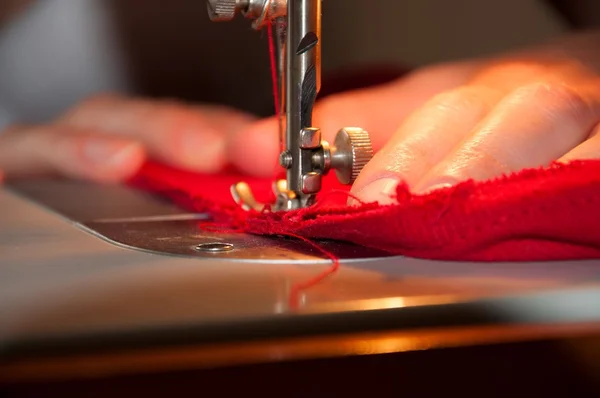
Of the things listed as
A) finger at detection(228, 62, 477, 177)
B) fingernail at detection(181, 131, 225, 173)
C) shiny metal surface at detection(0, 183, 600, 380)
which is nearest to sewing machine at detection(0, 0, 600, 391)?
shiny metal surface at detection(0, 183, 600, 380)

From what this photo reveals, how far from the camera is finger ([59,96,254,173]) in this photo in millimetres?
1067

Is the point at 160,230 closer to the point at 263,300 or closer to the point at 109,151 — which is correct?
the point at 263,300

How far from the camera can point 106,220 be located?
0.71 meters

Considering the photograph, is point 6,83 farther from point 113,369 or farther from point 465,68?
point 113,369

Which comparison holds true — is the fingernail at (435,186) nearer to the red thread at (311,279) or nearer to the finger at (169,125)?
the red thread at (311,279)

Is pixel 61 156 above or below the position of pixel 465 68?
below

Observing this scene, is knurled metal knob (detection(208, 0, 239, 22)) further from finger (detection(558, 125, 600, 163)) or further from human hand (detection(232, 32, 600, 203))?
finger (detection(558, 125, 600, 163))

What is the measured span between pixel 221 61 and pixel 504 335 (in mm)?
1453

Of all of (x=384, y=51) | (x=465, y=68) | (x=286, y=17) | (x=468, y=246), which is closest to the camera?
(x=468, y=246)

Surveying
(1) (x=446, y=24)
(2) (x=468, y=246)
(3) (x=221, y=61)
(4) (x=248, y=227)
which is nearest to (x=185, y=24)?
(3) (x=221, y=61)

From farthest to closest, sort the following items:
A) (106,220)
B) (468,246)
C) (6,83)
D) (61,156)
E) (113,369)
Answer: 1. (6,83)
2. (61,156)
3. (106,220)
4. (468,246)
5. (113,369)

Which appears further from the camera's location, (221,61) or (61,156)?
(221,61)

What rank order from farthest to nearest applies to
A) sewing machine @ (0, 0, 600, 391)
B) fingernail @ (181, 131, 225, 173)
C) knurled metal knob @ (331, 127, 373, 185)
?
fingernail @ (181, 131, 225, 173), knurled metal knob @ (331, 127, 373, 185), sewing machine @ (0, 0, 600, 391)

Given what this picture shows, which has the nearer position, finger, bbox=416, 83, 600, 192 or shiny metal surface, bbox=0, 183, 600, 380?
shiny metal surface, bbox=0, 183, 600, 380
